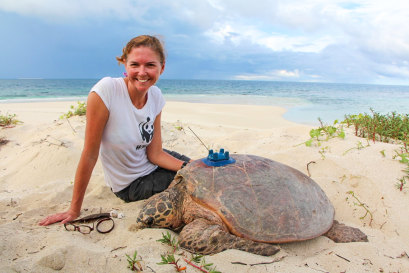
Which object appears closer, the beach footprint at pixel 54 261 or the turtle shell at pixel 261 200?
the beach footprint at pixel 54 261

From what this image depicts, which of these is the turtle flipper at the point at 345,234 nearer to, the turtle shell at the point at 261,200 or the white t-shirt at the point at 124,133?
the turtle shell at the point at 261,200

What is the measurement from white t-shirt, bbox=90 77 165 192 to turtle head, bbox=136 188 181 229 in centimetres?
56

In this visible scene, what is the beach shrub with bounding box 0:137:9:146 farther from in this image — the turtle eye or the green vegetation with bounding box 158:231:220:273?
the green vegetation with bounding box 158:231:220:273

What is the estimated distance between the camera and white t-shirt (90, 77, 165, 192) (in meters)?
2.09

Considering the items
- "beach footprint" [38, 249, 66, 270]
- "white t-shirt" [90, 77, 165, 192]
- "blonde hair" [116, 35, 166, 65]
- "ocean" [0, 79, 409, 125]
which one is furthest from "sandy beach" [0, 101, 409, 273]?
"ocean" [0, 79, 409, 125]

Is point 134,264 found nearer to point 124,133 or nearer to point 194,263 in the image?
point 194,263

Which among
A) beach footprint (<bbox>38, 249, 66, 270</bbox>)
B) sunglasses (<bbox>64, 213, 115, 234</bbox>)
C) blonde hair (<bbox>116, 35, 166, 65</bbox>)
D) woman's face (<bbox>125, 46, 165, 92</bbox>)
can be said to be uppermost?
blonde hair (<bbox>116, 35, 166, 65</bbox>)

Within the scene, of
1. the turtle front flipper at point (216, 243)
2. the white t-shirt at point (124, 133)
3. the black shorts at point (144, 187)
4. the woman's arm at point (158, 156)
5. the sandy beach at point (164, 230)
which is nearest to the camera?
the sandy beach at point (164, 230)

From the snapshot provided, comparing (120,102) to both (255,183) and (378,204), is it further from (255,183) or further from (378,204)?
(378,204)

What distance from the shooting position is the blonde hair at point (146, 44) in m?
2.02

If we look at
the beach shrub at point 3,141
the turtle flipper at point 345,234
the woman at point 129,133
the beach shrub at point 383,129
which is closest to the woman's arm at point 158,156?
Answer: the woman at point 129,133

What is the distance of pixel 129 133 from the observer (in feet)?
7.28

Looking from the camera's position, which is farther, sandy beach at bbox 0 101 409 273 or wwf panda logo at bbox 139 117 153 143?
wwf panda logo at bbox 139 117 153 143

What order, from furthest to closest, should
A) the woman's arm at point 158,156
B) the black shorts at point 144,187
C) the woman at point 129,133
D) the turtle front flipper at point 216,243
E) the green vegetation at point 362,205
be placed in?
1. the woman's arm at point 158,156
2. the black shorts at point 144,187
3. the green vegetation at point 362,205
4. the woman at point 129,133
5. the turtle front flipper at point 216,243
